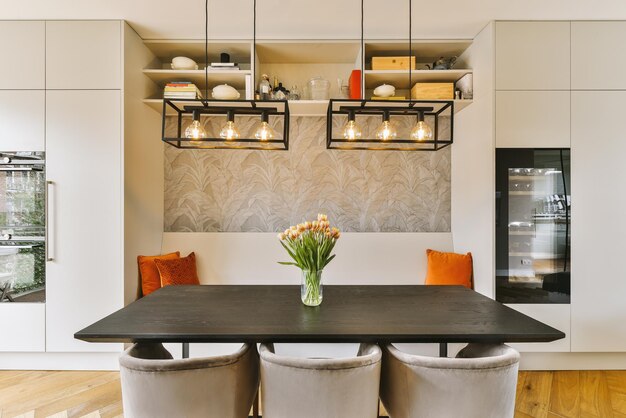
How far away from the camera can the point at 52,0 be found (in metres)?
2.39

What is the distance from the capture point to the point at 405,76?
9.80 ft

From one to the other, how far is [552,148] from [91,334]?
3.19 meters

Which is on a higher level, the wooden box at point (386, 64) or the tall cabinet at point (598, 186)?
the wooden box at point (386, 64)

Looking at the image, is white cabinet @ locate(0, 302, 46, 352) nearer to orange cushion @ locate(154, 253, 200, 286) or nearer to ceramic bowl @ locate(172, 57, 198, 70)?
orange cushion @ locate(154, 253, 200, 286)

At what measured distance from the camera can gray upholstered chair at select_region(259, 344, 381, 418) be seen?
1183mm

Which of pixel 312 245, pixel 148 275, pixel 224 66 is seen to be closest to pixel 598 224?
pixel 312 245

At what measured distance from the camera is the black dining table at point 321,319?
4.32 ft

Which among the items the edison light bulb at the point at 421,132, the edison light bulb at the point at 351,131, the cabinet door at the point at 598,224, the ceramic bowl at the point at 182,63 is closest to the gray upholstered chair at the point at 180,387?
the edison light bulb at the point at 351,131

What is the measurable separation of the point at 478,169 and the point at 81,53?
331 cm

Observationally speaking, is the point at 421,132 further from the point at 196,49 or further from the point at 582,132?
the point at 196,49

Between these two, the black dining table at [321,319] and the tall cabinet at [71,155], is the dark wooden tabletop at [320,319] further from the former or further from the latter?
the tall cabinet at [71,155]

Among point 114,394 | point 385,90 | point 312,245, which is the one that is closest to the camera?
point 312,245

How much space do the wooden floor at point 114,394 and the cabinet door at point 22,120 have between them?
69.8 inches

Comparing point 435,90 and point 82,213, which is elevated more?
point 435,90
